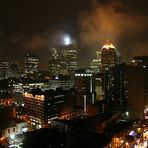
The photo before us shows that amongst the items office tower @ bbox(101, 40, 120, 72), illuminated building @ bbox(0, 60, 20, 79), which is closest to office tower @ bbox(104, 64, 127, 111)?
office tower @ bbox(101, 40, 120, 72)

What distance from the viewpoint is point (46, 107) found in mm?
32031

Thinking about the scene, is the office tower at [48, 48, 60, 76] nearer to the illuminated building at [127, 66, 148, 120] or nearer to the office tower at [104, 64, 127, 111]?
the office tower at [104, 64, 127, 111]

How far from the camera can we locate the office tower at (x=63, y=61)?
3307 inches

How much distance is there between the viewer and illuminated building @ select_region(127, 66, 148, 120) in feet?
100

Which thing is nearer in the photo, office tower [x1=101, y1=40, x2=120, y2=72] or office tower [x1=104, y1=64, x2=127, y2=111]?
office tower [x1=104, y1=64, x2=127, y2=111]

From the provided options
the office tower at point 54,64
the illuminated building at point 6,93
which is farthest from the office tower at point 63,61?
the illuminated building at point 6,93

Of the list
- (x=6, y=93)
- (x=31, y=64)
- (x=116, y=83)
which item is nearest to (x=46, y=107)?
(x=116, y=83)

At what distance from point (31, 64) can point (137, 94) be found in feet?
188

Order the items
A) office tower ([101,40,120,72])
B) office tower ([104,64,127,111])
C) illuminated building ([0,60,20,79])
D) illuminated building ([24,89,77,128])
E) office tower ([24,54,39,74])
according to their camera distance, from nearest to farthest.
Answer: illuminated building ([24,89,77,128]) → office tower ([104,64,127,111]) → office tower ([101,40,120,72]) → illuminated building ([0,60,20,79]) → office tower ([24,54,39,74])

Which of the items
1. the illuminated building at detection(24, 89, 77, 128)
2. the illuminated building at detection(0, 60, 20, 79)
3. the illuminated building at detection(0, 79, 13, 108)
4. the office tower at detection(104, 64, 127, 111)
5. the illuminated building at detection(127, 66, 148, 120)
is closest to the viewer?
the illuminated building at detection(127, 66, 148, 120)

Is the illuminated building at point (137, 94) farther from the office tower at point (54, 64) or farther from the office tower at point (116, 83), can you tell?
the office tower at point (54, 64)

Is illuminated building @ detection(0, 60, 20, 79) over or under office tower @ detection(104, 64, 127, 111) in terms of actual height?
over

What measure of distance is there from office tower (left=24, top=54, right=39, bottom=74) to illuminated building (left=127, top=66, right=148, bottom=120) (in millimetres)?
53515

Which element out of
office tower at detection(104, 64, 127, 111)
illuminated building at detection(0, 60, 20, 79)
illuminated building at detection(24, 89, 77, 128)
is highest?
illuminated building at detection(0, 60, 20, 79)
